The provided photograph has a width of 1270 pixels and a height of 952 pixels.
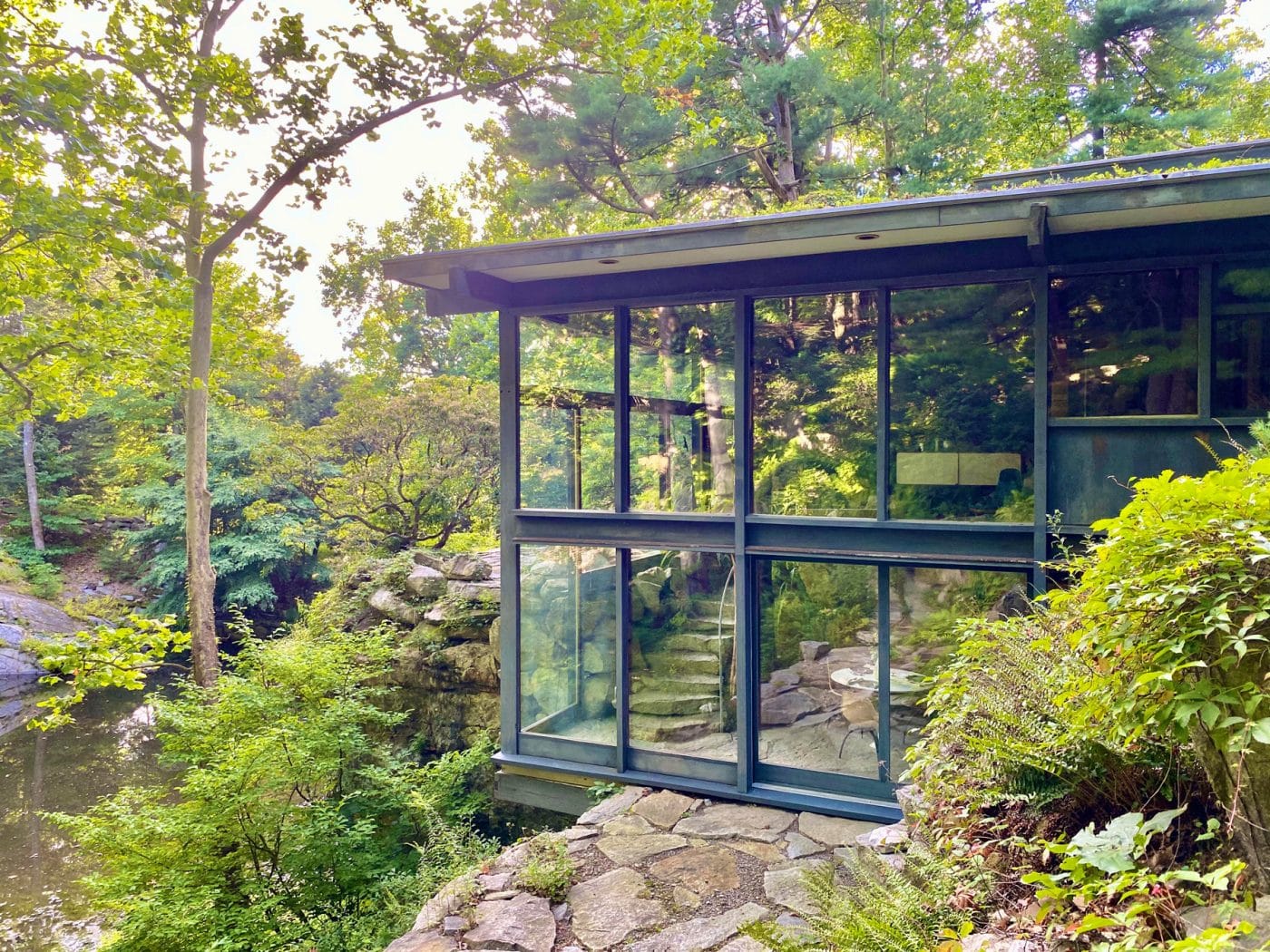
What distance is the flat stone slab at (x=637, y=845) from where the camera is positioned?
4.24 metres

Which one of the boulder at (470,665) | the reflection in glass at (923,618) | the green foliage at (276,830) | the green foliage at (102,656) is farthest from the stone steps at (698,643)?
the green foliage at (102,656)

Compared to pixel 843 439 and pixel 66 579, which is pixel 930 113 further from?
pixel 66 579

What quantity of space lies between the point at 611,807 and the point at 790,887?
5.02 ft

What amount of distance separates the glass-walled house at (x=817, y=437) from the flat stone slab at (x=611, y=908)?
4.23 ft

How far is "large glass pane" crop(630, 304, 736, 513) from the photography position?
5.20m

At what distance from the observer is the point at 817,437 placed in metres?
4.93

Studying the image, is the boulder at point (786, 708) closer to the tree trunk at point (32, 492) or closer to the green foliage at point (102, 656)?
the green foliage at point (102, 656)

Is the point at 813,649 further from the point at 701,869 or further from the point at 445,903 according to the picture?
the point at 445,903

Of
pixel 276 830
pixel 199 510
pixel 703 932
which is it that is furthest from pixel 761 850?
pixel 199 510

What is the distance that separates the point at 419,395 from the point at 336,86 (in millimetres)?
4354

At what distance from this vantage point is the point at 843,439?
4.84 meters

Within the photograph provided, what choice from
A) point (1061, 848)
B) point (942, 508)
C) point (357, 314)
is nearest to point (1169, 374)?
point (942, 508)

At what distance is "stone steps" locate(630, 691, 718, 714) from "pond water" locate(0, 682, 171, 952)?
4.93 m

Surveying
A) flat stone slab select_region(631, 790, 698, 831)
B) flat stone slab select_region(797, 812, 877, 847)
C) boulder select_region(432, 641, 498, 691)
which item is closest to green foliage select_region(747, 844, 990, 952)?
flat stone slab select_region(797, 812, 877, 847)
